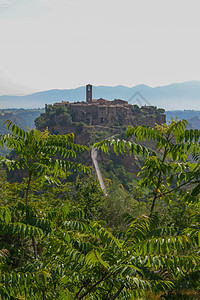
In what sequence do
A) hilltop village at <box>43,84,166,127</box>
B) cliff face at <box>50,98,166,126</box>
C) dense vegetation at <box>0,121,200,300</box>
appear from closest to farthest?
dense vegetation at <box>0,121,200,300</box>
hilltop village at <box>43,84,166,127</box>
cliff face at <box>50,98,166,126</box>

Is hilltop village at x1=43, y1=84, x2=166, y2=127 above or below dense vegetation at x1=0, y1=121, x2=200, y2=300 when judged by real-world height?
above

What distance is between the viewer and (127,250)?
385 cm

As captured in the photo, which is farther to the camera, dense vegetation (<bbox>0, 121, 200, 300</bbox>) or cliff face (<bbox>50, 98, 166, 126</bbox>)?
cliff face (<bbox>50, 98, 166, 126</bbox>)

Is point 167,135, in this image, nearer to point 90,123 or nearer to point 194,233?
point 194,233

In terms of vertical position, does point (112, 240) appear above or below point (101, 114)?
below

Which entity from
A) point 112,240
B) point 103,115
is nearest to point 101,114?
point 103,115

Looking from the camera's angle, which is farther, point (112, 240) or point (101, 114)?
point (101, 114)

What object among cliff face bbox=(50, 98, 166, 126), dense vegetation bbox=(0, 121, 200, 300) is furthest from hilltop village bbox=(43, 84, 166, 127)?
dense vegetation bbox=(0, 121, 200, 300)

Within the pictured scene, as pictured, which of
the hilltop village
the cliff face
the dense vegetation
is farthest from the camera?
the cliff face

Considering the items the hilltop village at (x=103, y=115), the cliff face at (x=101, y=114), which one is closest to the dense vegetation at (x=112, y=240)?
the hilltop village at (x=103, y=115)

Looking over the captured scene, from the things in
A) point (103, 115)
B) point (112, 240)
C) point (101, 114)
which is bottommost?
point (112, 240)

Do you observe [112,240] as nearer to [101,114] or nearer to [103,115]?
[103,115]

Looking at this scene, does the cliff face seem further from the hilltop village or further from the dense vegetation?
the dense vegetation

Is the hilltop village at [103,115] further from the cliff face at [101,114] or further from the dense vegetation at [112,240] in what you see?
the dense vegetation at [112,240]
